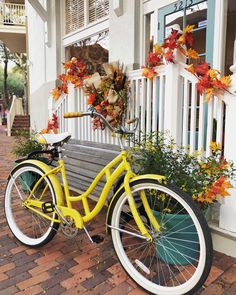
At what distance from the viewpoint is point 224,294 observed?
167cm

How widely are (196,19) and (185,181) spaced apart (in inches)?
88.6

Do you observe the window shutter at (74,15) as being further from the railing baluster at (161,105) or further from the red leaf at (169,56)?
the red leaf at (169,56)

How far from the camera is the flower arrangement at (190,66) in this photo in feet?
6.42

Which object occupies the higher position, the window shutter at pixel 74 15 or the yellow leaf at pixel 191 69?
the window shutter at pixel 74 15

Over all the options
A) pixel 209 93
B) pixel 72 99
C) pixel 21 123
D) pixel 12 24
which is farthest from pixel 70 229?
pixel 21 123

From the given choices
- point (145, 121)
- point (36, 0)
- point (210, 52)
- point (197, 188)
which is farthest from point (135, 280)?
point (36, 0)

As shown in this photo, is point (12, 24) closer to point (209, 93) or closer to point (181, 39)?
point (181, 39)

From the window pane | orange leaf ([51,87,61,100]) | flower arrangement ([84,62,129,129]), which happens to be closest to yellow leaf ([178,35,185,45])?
flower arrangement ([84,62,129,129])

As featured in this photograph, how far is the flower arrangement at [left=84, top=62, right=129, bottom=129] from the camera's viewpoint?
2.98 m

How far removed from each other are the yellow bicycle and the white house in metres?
0.37

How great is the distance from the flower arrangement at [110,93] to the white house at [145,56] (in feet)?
0.34

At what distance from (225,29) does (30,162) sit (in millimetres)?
2342

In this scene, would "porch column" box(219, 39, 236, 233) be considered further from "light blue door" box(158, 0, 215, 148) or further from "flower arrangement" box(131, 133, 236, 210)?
"light blue door" box(158, 0, 215, 148)

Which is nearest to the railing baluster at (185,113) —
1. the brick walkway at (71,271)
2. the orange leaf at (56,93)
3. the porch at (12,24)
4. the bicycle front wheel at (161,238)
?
the bicycle front wheel at (161,238)
